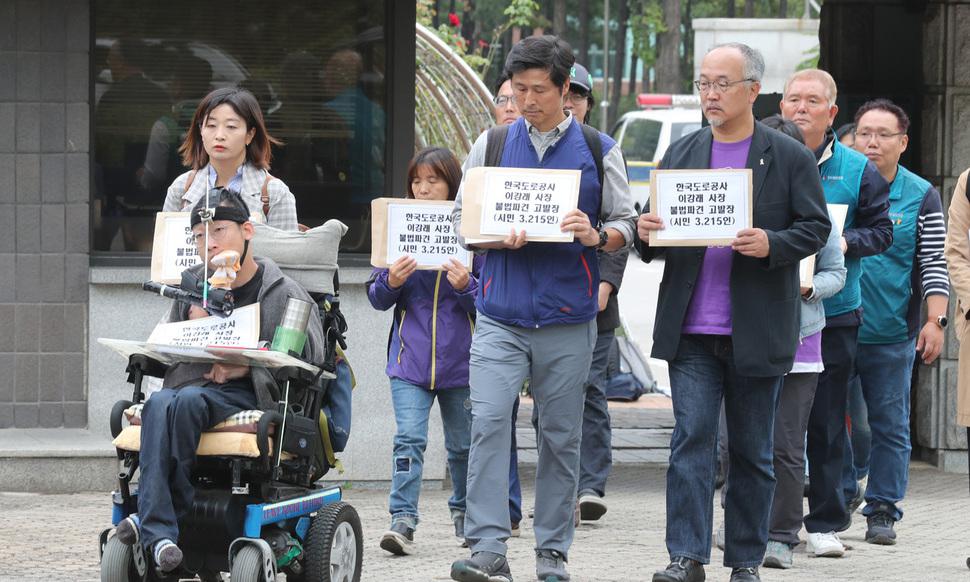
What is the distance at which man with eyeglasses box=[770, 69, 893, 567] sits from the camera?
308 inches

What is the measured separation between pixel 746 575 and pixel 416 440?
1.67 metres

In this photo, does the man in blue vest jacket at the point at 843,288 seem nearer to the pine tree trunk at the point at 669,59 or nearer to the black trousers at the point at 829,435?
the black trousers at the point at 829,435

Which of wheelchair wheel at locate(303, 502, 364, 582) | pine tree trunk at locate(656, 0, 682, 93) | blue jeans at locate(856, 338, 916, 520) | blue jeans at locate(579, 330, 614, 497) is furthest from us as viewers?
pine tree trunk at locate(656, 0, 682, 93)

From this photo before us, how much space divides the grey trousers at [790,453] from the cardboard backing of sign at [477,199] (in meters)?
1.42

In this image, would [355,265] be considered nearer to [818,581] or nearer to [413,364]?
[413,364]

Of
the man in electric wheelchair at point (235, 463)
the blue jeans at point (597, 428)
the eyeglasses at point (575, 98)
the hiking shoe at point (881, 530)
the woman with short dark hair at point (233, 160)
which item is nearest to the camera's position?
the man in electric wheelchair at point (235, 463)

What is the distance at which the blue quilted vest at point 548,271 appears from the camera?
6746 millimetres

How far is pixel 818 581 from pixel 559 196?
2003 mm

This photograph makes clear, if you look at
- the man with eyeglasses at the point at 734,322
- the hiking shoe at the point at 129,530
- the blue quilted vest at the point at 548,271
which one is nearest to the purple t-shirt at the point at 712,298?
the man with eyeglasses at the point at 734,322

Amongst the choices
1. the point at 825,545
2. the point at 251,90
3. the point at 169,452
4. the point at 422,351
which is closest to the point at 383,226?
the point at 422,351

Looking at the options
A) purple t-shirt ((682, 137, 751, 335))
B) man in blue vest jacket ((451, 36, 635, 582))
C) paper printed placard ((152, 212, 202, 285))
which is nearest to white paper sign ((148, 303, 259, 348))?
paper printed placard ((152, 212, 202, 285))

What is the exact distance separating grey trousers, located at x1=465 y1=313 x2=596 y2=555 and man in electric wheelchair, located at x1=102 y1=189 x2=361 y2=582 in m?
0.53

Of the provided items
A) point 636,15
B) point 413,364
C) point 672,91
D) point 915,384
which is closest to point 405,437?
point 413,364

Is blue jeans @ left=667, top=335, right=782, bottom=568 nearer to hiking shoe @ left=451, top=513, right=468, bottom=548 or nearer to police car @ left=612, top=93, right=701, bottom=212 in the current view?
hiking shoe @ left=451, top=513, right=468, bottom=548
